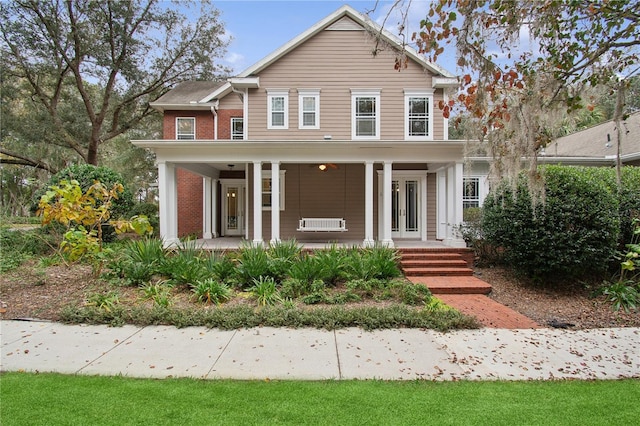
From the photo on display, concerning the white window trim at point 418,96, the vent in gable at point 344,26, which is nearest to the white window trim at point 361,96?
the white window trim at point 418,96

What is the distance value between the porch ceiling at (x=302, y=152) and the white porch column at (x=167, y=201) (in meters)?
0.41

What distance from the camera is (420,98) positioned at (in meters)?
11.7

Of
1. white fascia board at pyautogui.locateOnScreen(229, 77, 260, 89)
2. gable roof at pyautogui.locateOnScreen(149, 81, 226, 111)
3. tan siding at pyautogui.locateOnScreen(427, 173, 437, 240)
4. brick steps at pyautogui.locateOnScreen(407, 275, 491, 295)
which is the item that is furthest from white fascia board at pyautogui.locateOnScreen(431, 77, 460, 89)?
gable roof at pyautogui.locateOnScreen(149, 81, 226, 111)

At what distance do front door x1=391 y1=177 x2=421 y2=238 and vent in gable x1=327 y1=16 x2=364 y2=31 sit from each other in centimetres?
525

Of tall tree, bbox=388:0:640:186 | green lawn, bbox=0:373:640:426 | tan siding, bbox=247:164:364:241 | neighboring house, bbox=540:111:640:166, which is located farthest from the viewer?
neighboring house, bbox=540:111:640:166

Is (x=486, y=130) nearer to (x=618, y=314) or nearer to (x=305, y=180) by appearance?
(x=618, y=314)

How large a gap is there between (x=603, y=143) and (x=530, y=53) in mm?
14493

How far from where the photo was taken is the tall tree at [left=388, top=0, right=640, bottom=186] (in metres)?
3.73

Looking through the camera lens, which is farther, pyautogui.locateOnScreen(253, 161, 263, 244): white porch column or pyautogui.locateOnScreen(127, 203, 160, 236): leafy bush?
pyautogui.locateOnScreen(127, 203, 160, 236): leafy bush

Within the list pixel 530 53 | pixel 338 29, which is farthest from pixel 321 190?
pixel 530 53

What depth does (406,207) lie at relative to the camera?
12148 millimetres

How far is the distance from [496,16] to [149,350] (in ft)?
18.4

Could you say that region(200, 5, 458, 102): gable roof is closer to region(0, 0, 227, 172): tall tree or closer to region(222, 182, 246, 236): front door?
region(222, 182, 246, 236): front door

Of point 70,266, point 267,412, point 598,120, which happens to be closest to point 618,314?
point 267,412
